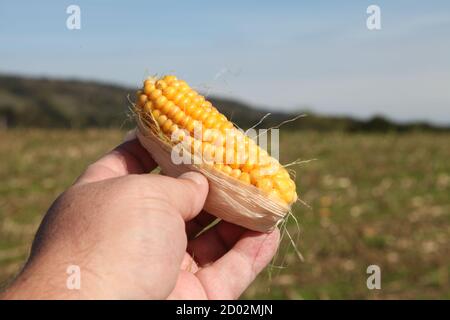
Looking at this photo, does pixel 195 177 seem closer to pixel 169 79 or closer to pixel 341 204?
pixel 169 79

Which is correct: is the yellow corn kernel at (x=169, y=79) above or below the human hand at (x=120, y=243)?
above

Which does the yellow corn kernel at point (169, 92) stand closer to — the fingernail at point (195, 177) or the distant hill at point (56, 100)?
the fingernail at point (195, 177)

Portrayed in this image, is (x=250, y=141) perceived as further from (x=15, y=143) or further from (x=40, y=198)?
(x=15, y=143)

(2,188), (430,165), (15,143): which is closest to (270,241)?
(2,188)

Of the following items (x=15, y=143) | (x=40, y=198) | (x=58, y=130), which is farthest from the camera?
(x=58, y=130)

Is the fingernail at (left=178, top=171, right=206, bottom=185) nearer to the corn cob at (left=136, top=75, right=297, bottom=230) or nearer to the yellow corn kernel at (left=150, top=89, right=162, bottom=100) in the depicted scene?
the corn cob at (left=136, top=75, right=297, bottom=230)

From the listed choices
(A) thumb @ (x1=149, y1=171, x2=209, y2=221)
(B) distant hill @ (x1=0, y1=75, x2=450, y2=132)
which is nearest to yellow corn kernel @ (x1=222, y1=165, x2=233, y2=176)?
(A) thumb @ (x1=149, y1=171, x2=209, y2=221)

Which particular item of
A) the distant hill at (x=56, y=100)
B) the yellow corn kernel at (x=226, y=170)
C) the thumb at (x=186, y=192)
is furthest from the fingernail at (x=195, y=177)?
the distant hill at (x=56, y=100)
